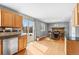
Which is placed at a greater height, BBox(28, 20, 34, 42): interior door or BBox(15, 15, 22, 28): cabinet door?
BBox(15, 15, 22, 28): cabinet door

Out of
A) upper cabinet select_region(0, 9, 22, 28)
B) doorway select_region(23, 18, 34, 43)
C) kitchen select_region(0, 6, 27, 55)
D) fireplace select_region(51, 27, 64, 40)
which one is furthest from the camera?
fireplace select_region(51, 27, 64, 40)

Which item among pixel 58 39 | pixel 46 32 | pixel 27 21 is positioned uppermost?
pixel 27 21

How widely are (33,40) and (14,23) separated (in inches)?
→ 96.1

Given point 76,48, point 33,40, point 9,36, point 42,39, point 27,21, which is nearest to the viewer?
point 76,48

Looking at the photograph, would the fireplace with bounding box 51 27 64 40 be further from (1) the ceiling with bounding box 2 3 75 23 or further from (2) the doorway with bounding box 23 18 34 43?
(1) the ceiling with bounding box 2 3 75 23

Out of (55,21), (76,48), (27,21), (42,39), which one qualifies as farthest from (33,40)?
(76,48)

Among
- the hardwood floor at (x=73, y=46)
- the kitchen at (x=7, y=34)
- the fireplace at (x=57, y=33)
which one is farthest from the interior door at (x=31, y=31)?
the hardwood floor at (x=73, y=46)

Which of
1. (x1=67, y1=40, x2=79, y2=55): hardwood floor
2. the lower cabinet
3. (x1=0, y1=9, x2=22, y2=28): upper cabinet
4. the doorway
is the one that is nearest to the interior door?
the doorway

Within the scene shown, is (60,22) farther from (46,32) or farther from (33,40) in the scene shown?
(33,40)

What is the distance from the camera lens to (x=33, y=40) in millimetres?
7078

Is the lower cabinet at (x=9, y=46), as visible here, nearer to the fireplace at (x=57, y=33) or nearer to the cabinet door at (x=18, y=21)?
the cabinet door at (x=18, y=21)

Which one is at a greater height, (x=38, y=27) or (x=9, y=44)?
(x=38, y=27)

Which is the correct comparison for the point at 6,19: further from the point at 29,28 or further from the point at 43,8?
the point at 29,28

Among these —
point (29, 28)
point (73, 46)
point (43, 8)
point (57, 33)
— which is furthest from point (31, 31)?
point (73, 46)
